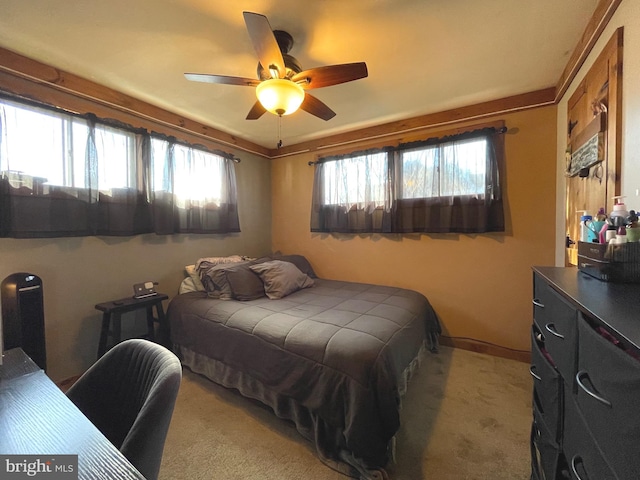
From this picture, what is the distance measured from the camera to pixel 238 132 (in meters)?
3.25

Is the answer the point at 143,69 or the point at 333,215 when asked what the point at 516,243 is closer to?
the point at 333,215

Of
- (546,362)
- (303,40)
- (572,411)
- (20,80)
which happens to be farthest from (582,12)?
(20,80)

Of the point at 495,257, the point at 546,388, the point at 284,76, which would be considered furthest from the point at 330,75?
the point at 495,257

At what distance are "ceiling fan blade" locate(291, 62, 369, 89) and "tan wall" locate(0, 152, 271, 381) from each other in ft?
6.75

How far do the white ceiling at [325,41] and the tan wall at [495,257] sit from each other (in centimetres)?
63

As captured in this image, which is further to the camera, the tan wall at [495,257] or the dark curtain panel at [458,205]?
the dark curtain panel at [458,205]

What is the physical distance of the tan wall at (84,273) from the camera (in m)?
1.93

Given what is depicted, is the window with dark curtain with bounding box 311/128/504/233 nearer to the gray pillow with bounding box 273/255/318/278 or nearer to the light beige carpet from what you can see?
the gray pillow with bounding box 273/255/318/278

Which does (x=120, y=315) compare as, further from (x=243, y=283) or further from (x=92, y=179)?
(x=92, y=179)

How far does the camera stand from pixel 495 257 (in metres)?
2.54

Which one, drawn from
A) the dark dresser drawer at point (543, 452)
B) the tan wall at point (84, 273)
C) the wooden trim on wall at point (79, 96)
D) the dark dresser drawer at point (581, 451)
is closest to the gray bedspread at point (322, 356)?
the tan wall at point (84, 273)

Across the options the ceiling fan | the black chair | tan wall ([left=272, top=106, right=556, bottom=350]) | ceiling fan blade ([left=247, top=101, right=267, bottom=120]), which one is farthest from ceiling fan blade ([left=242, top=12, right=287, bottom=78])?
tan wall ([left=272, top=106, right=556, bottom=350])

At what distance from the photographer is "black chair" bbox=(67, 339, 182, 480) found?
2.36ft

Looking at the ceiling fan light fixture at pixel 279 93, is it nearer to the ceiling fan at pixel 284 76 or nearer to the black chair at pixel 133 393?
the ceiling fan at pixel 284 76
